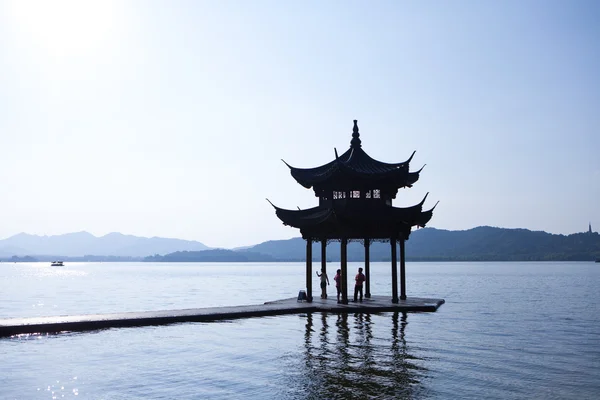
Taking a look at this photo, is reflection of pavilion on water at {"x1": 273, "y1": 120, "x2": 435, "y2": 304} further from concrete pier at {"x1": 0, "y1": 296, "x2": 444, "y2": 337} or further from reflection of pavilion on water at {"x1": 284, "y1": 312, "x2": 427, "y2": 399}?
reflection of pavilion on water at {"x1": 284, "y1": 312, "x2": 427, "y2": 399}

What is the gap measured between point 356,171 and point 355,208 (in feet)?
7.12

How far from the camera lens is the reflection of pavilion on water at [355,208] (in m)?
33.5

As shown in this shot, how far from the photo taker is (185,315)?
94.5ft

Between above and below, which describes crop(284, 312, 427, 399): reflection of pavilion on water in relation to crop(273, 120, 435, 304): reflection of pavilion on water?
below

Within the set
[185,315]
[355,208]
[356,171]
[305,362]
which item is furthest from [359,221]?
[305,362]

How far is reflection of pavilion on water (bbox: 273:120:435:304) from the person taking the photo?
33.5m

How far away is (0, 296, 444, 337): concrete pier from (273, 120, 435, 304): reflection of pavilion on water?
164 centimetres

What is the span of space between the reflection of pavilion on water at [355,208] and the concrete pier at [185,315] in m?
1.64

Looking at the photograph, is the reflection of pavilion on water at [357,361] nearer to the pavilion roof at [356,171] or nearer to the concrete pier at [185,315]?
the concrete pier at [185,315]

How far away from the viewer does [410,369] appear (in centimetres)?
1838

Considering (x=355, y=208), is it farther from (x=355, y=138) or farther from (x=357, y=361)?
(x=357, y=361)

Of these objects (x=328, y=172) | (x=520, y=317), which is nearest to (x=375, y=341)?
(x=328, y=172)

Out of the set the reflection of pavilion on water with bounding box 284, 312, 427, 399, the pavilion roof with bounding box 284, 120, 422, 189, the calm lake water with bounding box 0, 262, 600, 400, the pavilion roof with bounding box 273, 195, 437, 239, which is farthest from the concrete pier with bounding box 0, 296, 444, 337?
the pavilion roof with bounding box 284, 120, 422, 189

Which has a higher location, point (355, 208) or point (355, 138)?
point (355, 138)
